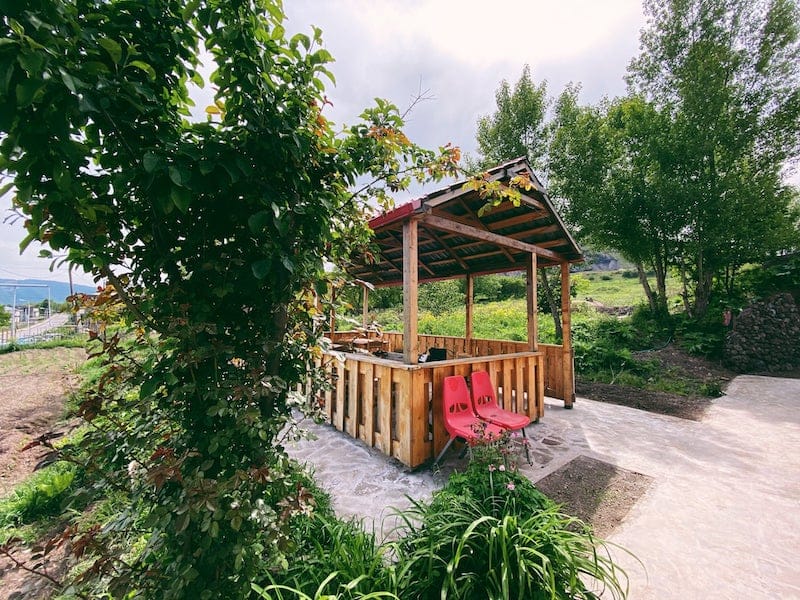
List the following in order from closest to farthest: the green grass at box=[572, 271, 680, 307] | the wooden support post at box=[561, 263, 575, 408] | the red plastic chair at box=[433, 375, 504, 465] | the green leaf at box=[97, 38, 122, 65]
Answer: the green leaf at box=[97, 38, 122, 65] < the red plastic chair at box=[433, 375, 504, 465] < the wooden support post at box=[561, 263, 575, 408] < the green grass at box=[572, 271, 680, 307]

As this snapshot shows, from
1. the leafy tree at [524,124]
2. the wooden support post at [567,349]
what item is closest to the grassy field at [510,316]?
the leafy tree at [524,124]

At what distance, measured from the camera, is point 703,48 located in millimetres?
9703

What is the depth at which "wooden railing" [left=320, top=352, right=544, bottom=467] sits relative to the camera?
360 centimetres

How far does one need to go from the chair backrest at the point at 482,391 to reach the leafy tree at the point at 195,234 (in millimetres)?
2917

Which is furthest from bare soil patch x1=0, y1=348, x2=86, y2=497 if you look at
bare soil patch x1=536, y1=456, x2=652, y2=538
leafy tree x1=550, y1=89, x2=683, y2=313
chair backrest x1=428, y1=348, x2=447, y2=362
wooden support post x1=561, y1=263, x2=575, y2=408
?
leafy tree x1=550, y1=89, x2=683, y2=313

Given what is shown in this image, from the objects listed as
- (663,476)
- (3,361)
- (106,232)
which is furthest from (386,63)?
(3,361)

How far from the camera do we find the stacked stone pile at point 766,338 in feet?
28.1

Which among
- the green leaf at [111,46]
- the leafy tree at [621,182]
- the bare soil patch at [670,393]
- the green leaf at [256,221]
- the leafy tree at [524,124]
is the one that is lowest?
the bare soil patch at [670,393]

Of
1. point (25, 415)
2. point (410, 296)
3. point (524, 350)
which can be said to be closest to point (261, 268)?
point (410, 296)

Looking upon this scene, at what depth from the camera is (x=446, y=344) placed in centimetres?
788

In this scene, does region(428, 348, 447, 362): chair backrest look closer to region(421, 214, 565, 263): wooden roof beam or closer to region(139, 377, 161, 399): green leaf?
region(421, 214, 565, 263): wooden roof beam

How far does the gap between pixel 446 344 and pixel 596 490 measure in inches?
192

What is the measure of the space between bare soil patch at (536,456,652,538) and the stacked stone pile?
830 centimetres

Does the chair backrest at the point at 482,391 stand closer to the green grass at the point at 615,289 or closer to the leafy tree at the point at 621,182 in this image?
the leafy tree at the point at 621,182
